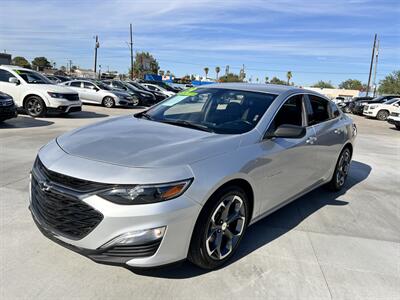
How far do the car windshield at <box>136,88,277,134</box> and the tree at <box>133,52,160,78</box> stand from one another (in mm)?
77560

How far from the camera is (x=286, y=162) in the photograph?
397 centimetres

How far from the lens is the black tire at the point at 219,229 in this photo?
9.71 feet

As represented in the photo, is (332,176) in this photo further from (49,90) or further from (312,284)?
(49,90)

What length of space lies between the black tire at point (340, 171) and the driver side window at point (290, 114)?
1.53 meters

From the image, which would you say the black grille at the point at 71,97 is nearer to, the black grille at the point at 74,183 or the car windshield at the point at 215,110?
the car windshield at the point at 215,110

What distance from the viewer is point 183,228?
2.77 metres

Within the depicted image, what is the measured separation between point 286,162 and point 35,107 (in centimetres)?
1115

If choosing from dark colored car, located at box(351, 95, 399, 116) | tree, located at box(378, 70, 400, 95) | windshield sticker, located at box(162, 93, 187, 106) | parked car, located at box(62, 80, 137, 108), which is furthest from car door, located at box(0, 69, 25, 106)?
tree, located at box(378, 70, 400, 95)

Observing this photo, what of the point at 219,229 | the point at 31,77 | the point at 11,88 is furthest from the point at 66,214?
the point at 31,77

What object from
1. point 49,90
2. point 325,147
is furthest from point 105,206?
point 49,90

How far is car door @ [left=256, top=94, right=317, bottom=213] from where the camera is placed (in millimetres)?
3662

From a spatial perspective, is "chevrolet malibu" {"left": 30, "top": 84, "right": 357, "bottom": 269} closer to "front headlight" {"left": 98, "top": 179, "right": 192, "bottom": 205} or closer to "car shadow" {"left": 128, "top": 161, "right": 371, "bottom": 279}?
"front headlight" {"left": 98, "top": 179, "right": 192, "bottom": 205}

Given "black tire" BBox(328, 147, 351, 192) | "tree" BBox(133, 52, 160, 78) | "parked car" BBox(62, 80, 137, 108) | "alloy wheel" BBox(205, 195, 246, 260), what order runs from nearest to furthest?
"alloy wheel" BBox(205, 195, 246, 260) → "black tire" BBox(328, 147, 351, 192) → "parked car" BBox(62, 80, 137, 108) → "tree" BBox(133, 52, 160, 78)

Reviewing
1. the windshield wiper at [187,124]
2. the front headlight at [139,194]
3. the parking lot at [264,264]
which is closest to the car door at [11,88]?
the parking lot at [264,264]
